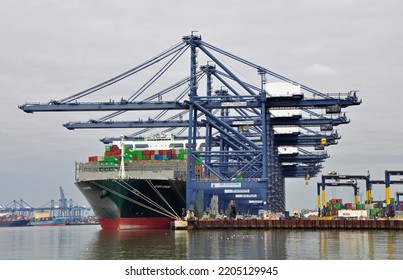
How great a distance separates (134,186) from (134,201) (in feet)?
5.42

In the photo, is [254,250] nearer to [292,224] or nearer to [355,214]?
[292,224]

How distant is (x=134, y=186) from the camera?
6219 centimetres

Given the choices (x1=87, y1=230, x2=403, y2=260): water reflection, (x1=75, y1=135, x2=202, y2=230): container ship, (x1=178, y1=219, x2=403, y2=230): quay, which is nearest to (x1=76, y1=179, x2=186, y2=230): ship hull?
(x1=75, y1=135, x2=202, y2=230): container ship

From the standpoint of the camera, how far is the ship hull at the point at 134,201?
62.2 meters

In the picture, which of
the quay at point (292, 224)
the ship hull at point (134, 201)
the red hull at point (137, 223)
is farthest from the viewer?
the red hull at point (137, 223)

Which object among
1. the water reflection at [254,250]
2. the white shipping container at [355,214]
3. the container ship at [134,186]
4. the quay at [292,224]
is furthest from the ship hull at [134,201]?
the white shipping container at [355,214]

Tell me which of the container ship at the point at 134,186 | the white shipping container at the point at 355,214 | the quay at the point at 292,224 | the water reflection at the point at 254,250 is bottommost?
the water reflection at the point at 254,250

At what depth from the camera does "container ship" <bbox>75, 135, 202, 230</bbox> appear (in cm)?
6253

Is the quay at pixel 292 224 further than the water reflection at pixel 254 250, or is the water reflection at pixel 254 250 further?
the quay at pixel 292 224

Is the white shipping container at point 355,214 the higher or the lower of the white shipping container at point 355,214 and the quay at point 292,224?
the higher

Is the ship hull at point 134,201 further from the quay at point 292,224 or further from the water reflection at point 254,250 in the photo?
the water reflection at point 254,250
